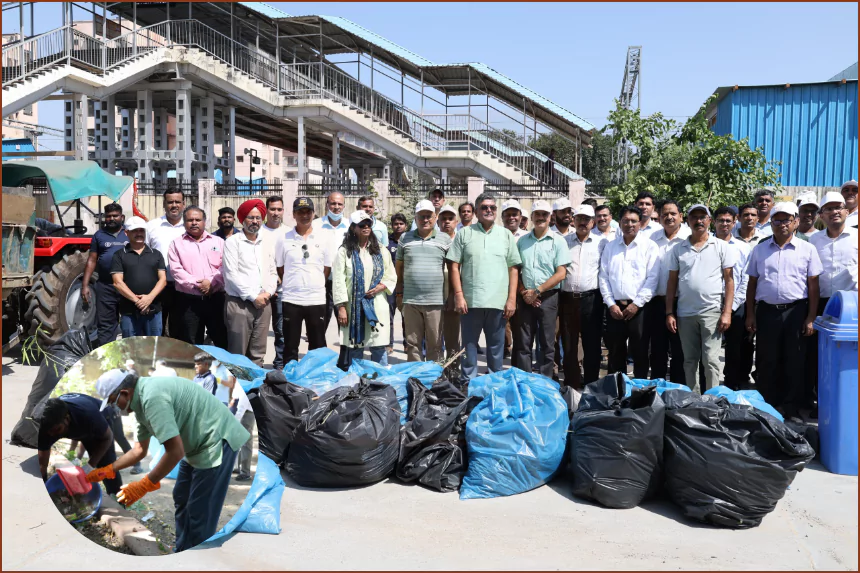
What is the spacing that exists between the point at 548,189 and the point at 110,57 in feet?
47.0

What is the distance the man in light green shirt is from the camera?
6.01 m

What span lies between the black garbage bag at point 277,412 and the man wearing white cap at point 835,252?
4104mm

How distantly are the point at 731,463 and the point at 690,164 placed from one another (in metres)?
6.58

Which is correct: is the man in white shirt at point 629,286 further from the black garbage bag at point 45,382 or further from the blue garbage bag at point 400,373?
the black garbage bag at point 45,382

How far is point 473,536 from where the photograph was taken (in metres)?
3.55

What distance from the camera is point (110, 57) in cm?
2152

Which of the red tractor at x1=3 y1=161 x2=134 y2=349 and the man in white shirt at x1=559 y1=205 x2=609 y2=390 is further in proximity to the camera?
the red tractor at x1=3 y1=161 x2=134 y2=349

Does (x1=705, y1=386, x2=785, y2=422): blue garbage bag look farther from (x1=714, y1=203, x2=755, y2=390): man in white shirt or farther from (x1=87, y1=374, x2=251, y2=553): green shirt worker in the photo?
(x1=87, y1=374, x2=251, y2=553): green shirt worker

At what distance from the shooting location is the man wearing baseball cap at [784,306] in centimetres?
531

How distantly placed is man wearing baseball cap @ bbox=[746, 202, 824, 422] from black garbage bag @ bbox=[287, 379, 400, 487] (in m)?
3.16

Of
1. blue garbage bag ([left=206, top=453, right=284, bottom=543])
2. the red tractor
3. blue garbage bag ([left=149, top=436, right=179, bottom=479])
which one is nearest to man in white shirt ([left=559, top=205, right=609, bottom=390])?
blue garbage bag ([left=206, top=453, right=284, bottom=543])

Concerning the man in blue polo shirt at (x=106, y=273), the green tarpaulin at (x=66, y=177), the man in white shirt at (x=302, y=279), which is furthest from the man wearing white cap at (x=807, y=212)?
the green tarpaulin at (x=66, y=177)

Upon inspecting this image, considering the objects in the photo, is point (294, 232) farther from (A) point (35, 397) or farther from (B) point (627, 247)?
(B) point (627, 247)

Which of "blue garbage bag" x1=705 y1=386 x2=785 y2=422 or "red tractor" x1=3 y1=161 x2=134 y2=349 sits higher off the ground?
"red tractor" x1=3 y1=161 x2=134 y2=349
